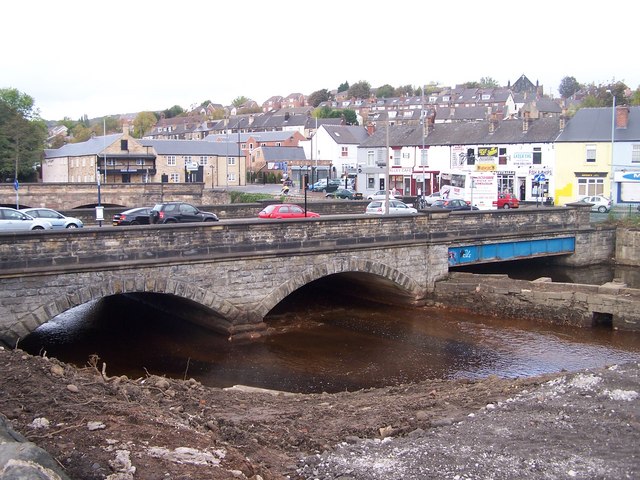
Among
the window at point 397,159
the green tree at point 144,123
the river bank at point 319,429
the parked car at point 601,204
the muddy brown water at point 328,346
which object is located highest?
the green tree at point 144,123

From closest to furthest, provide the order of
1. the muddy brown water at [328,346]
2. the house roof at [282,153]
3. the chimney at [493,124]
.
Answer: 1. the muddy brown water at [328,346]
2. the chimney at [493,124]
3. the house roof at [282,153]

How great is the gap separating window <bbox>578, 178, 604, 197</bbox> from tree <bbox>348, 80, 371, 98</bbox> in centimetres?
14312

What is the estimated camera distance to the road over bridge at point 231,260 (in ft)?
64.4

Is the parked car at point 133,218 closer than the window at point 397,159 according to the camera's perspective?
Yes

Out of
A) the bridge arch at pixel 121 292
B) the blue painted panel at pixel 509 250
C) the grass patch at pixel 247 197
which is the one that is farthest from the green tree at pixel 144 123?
the bridge arch at pixel 121 292

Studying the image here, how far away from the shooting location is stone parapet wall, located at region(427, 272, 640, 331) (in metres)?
25.6

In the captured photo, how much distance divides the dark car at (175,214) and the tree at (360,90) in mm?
164552

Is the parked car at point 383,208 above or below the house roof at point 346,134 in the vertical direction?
below

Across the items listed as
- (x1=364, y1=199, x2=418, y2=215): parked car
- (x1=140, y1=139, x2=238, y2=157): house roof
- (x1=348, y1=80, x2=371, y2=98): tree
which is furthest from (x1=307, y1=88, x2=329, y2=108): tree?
(x1=364, y1=199, x2=418, y2=215): parked car

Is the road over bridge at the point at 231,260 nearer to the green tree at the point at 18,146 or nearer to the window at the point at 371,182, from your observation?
the window at the point at 371,182

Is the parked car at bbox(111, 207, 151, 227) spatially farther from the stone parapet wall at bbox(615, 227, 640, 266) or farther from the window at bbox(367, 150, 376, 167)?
the window at bbox(367, 150, 376, 167)

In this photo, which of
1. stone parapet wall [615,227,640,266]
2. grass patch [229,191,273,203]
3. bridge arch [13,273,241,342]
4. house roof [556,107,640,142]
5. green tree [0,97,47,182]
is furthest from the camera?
green tree [0,97,47,182]

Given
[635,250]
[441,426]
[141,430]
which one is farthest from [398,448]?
[635,250]

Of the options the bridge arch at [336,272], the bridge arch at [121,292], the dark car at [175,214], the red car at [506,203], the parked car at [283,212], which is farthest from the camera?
the red car at [506,203]
